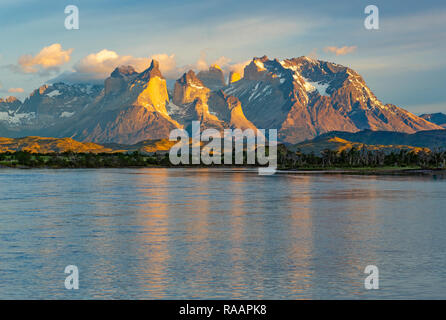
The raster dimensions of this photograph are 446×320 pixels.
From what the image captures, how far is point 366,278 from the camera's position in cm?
4116

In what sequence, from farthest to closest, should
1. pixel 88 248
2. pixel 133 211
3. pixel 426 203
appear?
pixel 426 203
pixel 133 211
pixel 88 248

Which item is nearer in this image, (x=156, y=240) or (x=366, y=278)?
(x=366, y=278)

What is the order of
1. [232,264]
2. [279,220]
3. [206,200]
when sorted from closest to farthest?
[232,264] < [279,220] < [206,200]

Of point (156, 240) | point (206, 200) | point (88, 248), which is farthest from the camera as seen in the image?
point (206, 200)

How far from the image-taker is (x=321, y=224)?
74.8 meters

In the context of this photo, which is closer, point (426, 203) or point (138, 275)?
point (138, 275)

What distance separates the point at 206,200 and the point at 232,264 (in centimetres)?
6997

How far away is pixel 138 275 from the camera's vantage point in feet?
140
